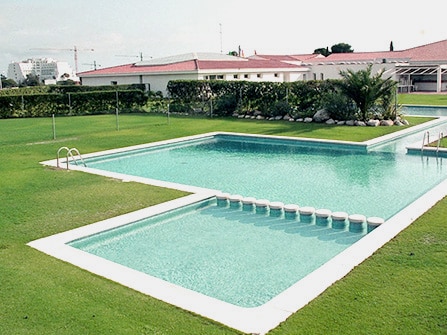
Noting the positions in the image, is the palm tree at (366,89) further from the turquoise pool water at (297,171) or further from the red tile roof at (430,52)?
the red tile roof at (430,52)

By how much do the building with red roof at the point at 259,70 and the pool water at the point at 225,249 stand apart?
30.4 meters

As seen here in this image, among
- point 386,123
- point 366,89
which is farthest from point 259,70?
point 386,123

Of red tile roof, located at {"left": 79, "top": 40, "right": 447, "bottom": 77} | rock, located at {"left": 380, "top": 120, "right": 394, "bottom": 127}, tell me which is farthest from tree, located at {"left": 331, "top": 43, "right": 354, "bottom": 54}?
rock, located at {"left": 380, "top": 120, "right": 394, "bottom": 127}

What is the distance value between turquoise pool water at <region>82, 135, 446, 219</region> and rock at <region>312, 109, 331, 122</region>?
15.4ft

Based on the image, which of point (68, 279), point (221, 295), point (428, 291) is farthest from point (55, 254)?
point (428, 291)

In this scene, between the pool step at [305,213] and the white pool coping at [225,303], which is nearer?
the white pool coping at [225,303]

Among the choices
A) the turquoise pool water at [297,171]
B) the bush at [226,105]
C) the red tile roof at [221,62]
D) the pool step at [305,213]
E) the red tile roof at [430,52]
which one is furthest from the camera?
the red tile roof at [430,52]

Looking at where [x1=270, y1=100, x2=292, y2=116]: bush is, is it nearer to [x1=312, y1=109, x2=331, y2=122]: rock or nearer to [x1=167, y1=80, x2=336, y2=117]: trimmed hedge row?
[x1=167, y1=80, x2=336, y2=117]: trimmed hedge row

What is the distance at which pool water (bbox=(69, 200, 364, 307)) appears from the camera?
720cm

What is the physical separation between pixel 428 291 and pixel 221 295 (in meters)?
2.63

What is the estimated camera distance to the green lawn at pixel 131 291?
5277mm

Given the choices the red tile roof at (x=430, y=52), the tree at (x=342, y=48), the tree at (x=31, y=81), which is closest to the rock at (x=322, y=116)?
the red tile roof at (x=430, y=52)

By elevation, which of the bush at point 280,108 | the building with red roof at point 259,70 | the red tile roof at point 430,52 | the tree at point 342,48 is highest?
the tree at point 342,48

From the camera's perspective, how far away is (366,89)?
2239 cm
